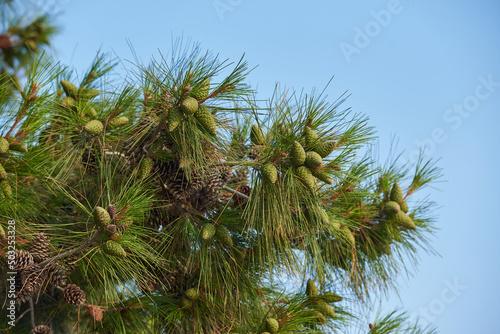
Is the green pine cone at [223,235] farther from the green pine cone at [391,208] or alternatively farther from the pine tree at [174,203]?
the green pine cone at [391,208]

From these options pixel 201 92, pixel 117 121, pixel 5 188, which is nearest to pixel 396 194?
pixel 201 92

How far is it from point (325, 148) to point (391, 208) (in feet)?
1.53

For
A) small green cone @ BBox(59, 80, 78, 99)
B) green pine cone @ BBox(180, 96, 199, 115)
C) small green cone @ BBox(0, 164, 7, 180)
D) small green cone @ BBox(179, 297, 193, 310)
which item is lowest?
small green cone @ BBox(179, 297, 193, 310)

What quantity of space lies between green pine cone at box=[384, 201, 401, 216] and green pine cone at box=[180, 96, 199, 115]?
691 mm

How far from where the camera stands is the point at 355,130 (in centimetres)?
122

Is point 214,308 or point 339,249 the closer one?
point 214,308

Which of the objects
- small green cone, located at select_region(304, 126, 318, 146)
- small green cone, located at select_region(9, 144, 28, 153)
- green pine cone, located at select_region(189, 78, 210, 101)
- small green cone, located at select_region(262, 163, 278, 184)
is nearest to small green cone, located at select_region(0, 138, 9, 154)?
small green cone, located at select_region(9, 144, 28, 153)

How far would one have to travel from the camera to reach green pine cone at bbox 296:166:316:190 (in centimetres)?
110

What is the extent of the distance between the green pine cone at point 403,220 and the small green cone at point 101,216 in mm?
873

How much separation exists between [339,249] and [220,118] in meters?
0.60

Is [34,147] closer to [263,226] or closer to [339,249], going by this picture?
[263,226]

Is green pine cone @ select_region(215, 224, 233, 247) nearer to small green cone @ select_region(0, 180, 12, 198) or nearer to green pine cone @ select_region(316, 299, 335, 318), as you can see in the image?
green pine cone @ select_region(316, 299, 335, 318)

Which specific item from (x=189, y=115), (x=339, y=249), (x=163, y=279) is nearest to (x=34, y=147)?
(x=189, y=115)

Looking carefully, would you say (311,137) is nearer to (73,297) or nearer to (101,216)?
(101,216)
